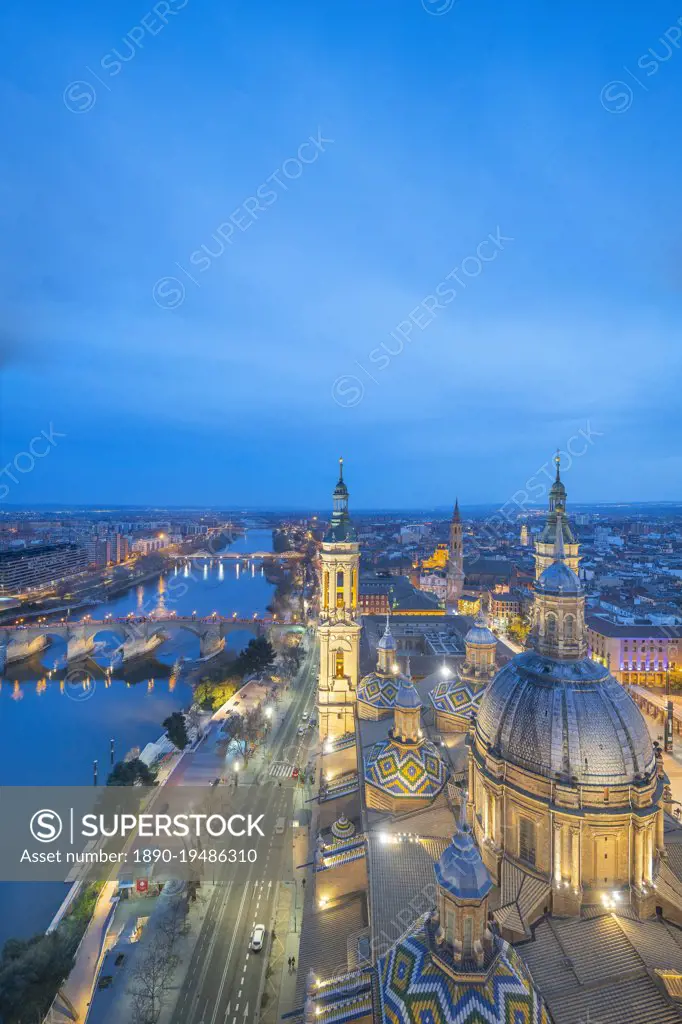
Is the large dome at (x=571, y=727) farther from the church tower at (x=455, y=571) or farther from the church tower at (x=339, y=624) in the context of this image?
the church tower at (x=455, y=571)

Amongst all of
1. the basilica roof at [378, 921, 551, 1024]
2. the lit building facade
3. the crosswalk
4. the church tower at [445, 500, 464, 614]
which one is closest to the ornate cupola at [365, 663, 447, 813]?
the lit building facade

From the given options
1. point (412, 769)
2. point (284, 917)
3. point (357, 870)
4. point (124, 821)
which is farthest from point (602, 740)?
point (124, 821)

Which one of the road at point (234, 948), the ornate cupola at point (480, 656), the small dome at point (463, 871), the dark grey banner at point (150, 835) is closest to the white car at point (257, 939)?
the road at point (234, 948)

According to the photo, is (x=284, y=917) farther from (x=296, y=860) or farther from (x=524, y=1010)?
(x=524, y=1010)

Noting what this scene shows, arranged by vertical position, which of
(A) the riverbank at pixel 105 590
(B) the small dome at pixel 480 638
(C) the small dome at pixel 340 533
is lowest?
(A) the riverbank at pixel 105 590

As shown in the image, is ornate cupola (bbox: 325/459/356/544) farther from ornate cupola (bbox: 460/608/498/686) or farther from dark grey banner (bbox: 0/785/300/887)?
dark grey banner (bbox: 0/785/300/887)

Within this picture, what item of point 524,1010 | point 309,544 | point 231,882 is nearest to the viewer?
point 524,1010

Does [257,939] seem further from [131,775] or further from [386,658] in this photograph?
[386,658]
